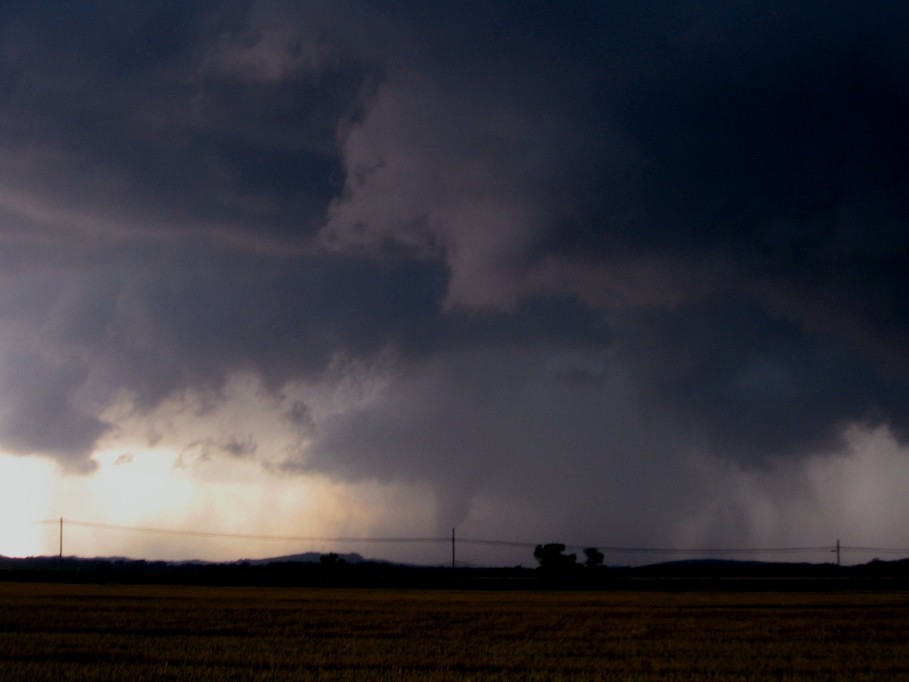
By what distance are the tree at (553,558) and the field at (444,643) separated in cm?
13075

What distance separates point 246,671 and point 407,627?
15065mm

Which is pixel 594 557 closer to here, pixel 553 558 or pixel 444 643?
pixel 553 558

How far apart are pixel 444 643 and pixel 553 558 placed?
516ft

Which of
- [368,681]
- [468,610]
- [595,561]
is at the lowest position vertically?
[595,561]

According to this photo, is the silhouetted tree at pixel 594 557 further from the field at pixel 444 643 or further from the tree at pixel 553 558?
the field at pixel 444 643

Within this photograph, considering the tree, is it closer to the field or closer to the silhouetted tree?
the silhouetted tree

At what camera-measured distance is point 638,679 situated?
23125 mm

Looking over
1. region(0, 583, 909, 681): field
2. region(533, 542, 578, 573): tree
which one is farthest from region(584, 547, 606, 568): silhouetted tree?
region(0, 583, 909, 681): field

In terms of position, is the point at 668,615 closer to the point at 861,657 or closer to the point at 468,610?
the point at 468,610

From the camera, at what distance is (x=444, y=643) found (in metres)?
31.4

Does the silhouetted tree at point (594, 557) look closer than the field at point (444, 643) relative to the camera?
A: No

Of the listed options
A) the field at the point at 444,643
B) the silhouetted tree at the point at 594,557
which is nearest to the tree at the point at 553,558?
the silhouetted tree at the point at 594,557

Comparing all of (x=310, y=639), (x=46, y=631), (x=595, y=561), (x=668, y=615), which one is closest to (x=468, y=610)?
(x=668, y=615)

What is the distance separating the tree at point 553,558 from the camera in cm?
17925
